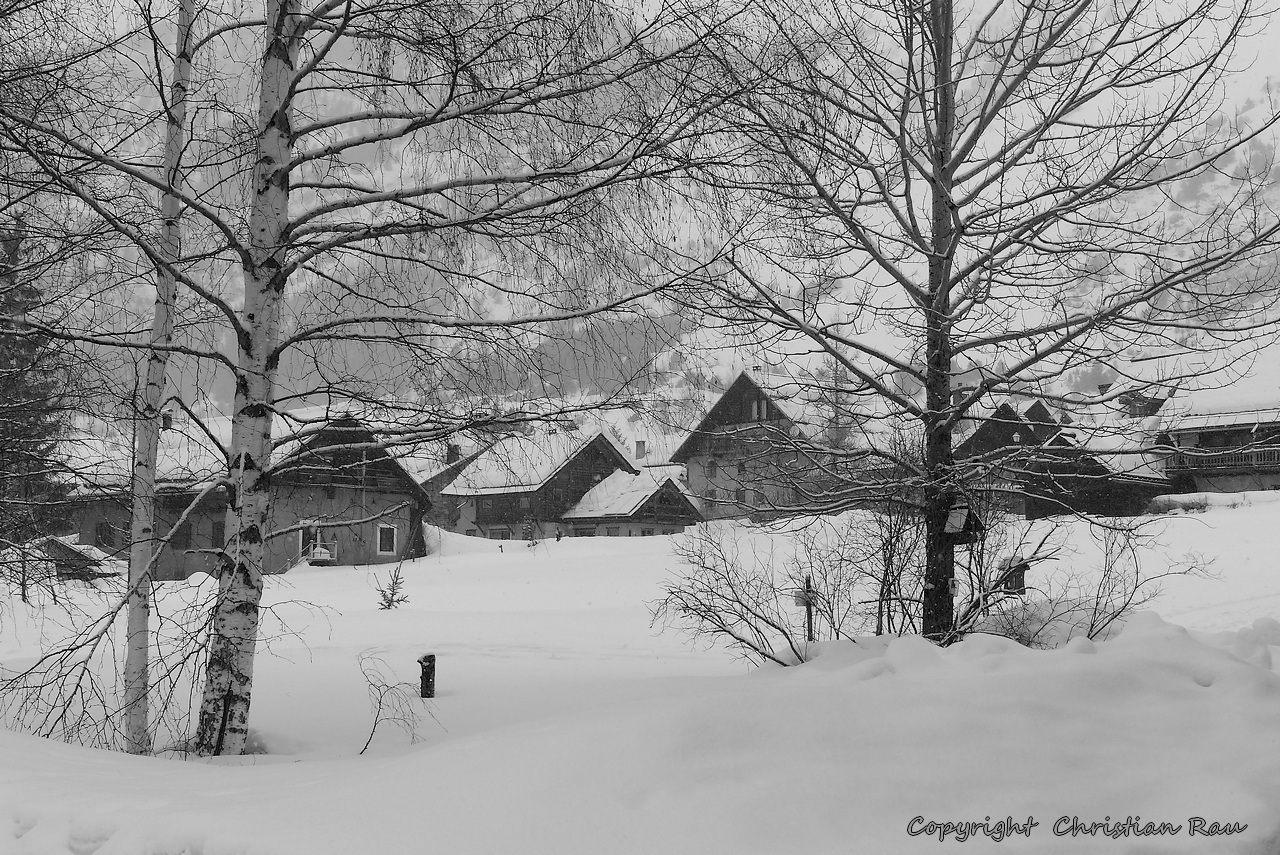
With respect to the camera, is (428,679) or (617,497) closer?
(428,679)

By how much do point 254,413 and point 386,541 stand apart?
33.7 meters

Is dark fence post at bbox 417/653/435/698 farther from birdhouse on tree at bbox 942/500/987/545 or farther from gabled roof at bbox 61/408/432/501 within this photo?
birdhouse on tree at bbox 942/500/987/545

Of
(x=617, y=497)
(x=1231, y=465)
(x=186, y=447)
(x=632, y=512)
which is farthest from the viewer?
(x=617, y=497)

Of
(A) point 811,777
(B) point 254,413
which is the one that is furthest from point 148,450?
(A) point 811,777

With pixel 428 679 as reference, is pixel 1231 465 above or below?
above

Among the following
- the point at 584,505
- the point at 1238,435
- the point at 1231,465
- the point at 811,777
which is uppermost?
the point at 1238,435

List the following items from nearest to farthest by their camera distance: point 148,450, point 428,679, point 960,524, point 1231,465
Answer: point 960,524 → point 148,450 → point 428,679 → point 1231,465

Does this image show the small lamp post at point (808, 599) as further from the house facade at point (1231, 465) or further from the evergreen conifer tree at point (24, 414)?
the house facade at point (1231, 465)

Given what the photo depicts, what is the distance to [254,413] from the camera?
6176mm

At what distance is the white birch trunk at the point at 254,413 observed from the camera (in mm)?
5988

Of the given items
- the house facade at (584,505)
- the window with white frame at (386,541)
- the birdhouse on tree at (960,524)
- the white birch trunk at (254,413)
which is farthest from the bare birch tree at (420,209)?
the house facade at (584,505)

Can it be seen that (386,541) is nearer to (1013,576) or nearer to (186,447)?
(186,447)

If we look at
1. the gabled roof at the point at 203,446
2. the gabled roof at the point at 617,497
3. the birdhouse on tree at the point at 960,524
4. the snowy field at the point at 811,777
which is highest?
the gabled roof at the point at 617,497

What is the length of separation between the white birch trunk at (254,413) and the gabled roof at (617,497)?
39836mm
